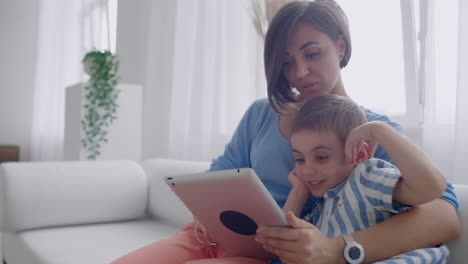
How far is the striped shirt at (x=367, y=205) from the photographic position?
81cm

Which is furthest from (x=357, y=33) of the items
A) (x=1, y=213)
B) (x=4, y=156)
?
(x=4, y=156)

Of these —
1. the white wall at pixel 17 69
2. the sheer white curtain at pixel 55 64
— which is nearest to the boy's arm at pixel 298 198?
the sheer white curtain at pixel 55 64

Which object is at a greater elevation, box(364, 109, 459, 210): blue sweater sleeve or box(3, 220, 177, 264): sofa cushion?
box(364, 109, 459, 210): blue sweater sleeve

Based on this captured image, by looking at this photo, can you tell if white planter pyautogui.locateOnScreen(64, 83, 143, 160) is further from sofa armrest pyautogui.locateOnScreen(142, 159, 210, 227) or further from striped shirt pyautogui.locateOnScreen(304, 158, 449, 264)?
striped shirt pyautogui.locateOnScreen(304, 158, 449, 264)

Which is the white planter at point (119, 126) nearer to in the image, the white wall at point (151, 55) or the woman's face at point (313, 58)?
the white wall at point (151, 55)

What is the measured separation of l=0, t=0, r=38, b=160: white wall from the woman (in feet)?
18.2

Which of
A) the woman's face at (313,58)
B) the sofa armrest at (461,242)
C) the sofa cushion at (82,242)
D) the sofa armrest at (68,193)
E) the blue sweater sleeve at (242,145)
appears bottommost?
the sofa cushion at (82,242)

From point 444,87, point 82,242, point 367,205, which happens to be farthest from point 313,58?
point 82,242

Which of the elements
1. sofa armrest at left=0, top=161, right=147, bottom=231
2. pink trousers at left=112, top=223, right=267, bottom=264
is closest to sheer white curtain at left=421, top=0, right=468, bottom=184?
pink trousers at left=112, top=223, right=267, bottom=264

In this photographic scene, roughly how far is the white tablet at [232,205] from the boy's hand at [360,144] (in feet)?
0.59

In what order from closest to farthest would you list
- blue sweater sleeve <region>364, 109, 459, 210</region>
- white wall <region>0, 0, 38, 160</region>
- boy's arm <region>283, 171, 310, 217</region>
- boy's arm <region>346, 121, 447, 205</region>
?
boy's arm <region>346, 121, 447, 205</region> → blue sweater sleeve <region>364, 109, 459, 210</region> → boy's arm <region>283, 171, 310, 217</region> → white wall <region>0, 0, 38, 160</region>

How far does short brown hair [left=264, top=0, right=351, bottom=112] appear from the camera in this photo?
3.40ft

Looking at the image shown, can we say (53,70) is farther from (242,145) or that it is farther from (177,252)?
(177,252)

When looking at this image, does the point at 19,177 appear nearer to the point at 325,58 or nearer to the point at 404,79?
the point at 325,58
